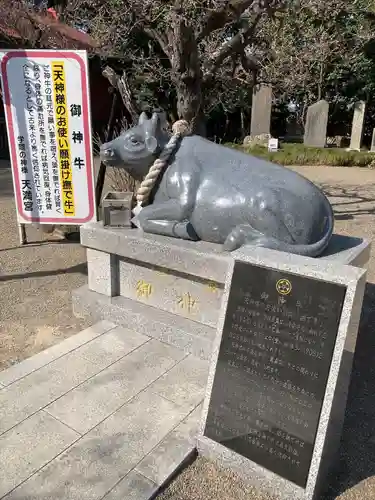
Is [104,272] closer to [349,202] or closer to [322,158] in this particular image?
[349,202]

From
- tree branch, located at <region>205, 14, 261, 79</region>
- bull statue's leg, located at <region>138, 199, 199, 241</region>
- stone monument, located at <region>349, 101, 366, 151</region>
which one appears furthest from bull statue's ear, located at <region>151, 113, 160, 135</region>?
stone monument, located at <region>349, 101, 366, 151</region>

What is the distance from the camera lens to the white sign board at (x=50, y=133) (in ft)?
16.7

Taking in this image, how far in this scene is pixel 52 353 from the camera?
363 cm

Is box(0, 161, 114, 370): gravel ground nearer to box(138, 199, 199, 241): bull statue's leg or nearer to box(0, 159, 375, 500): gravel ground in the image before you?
box(0, 159, 375, 500): gravel ground

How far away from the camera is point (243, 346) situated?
2463 millimetres

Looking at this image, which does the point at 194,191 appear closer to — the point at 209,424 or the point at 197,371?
the point at 197,371

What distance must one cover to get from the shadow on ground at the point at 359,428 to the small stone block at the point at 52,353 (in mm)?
2148

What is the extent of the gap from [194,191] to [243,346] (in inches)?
57.8

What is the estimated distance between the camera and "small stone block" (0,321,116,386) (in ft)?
11.0

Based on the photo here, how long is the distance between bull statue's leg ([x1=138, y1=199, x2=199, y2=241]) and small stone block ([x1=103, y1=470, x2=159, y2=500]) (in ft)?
5.98

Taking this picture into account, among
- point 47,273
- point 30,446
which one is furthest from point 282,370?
point 47,273

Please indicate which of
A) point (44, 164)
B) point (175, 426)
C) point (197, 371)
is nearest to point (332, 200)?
point (44, 164)

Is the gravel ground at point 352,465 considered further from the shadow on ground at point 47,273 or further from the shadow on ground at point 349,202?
the shadow on ground at point 349,202

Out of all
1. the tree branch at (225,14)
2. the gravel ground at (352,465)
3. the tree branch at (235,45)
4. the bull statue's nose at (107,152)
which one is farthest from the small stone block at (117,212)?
the tree branch at (235,45)
